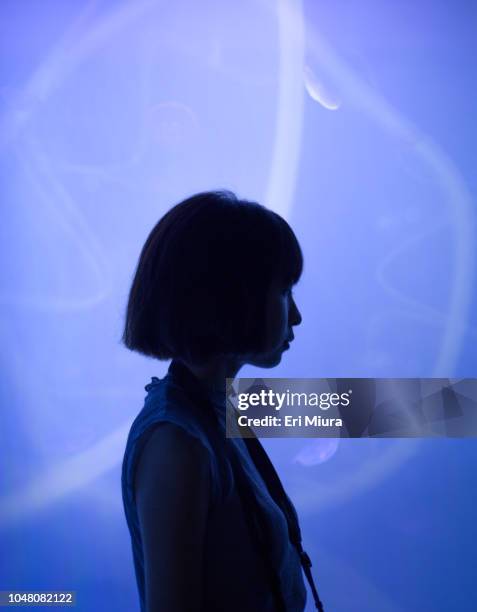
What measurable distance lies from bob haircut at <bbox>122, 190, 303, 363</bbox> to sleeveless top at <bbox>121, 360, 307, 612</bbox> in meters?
0.07

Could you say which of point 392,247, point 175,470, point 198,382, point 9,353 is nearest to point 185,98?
point 392,247

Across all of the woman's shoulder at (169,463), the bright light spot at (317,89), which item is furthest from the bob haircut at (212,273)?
the bright light spot at (317,89)

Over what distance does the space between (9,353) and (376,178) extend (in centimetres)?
109

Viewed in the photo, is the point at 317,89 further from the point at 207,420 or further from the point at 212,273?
the point at 207,420

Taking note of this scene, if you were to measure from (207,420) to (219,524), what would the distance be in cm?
11

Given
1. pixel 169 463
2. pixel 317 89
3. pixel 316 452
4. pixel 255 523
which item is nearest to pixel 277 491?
pixel 255 523

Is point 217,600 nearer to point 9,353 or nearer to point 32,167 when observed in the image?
point 9,353

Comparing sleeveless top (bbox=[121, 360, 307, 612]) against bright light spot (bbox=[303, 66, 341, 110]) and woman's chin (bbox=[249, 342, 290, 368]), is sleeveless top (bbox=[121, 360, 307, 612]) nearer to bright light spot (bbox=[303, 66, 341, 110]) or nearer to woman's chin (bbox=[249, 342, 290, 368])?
woman's chin (bbox=[249, 342, 290, 368])

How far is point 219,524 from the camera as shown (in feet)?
1.68

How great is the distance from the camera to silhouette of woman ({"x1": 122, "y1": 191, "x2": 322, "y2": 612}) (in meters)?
0.45

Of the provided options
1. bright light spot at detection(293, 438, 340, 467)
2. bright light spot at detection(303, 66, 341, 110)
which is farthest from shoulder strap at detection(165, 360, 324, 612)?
bright light spot at detection(303, 66, 341, 110)

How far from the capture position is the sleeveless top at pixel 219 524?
0.50 metres

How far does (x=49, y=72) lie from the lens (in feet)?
4.17

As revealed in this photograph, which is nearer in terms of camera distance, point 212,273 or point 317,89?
point 212,273
